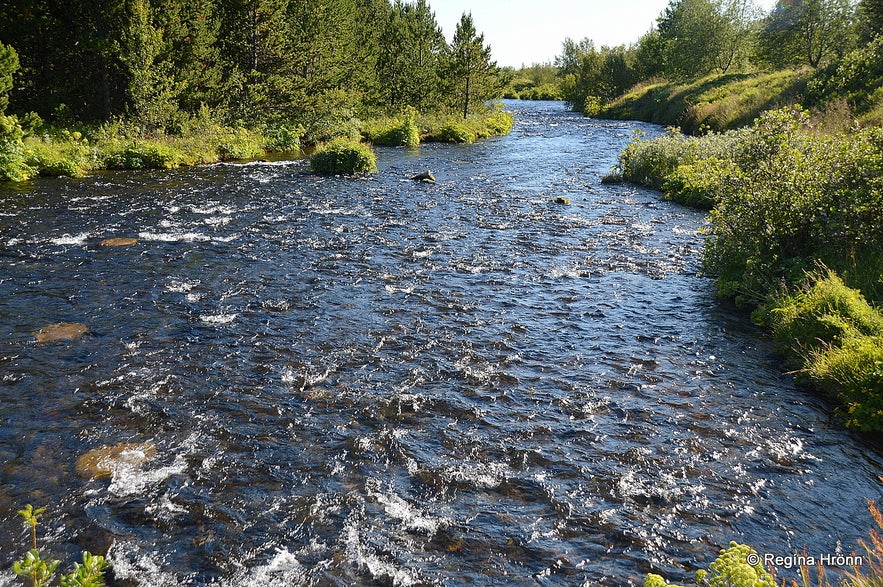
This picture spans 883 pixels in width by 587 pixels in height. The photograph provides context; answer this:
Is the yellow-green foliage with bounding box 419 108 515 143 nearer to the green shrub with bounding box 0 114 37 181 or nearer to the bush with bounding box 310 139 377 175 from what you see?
the bush with bounding box 310 139 377 175

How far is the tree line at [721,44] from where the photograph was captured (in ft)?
187

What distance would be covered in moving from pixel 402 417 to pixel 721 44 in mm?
91583

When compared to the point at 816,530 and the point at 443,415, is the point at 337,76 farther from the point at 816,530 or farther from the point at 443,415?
the point at 816,530

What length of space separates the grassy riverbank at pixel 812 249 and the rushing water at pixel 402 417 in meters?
0.72

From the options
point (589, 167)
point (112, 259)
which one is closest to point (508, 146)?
point (589, 167)

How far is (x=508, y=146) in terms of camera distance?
46.9 m

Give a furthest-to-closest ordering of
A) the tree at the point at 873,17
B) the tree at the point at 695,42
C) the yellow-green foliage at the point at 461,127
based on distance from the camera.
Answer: the tree at the point at 695,42 < the yellow-green foliage at the point at 461,127 < the tree at the point at 873,17

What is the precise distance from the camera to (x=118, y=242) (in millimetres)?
17875

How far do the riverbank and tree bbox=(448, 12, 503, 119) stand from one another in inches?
511

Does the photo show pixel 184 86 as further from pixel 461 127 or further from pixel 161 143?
pixel 461 127

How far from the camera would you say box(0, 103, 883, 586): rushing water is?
255 inches

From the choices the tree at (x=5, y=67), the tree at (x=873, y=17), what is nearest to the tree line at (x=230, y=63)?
the tree at (x=5, y=67)

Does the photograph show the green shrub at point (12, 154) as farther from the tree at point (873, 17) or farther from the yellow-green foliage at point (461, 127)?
the tree at point (873, 17)

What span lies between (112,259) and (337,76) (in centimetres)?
3857
